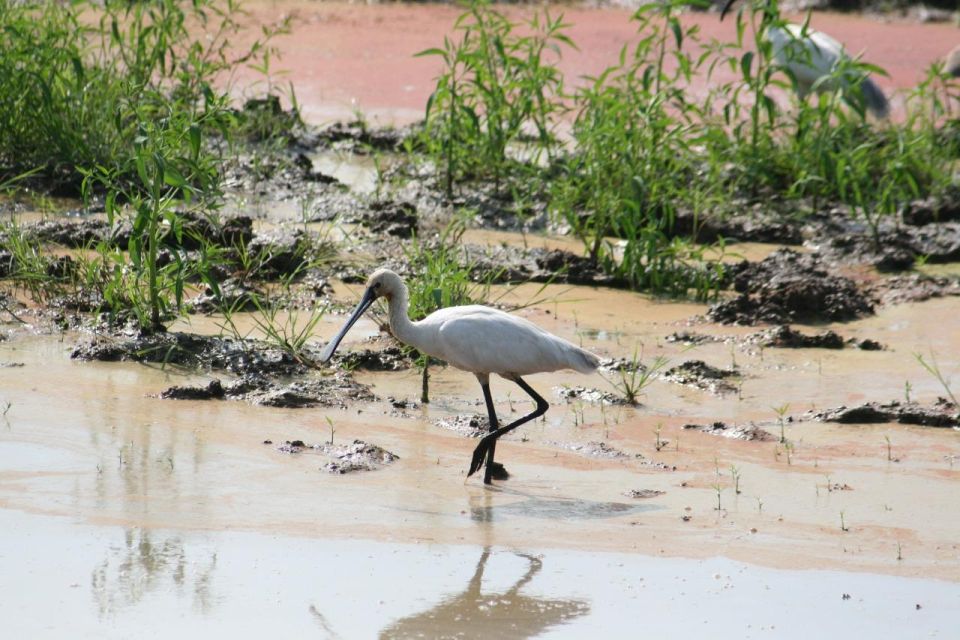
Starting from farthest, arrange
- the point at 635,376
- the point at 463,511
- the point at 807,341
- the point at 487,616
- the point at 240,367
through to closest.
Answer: the point at 807,341, the point at 635,376, the point at 240,367, the point at 463,511, the point at 487,616

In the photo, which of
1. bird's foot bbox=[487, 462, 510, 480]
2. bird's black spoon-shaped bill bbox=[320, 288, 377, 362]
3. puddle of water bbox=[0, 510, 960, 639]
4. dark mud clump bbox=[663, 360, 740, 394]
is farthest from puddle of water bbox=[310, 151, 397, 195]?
puddle of water bbox=[0, 510, 960, 639]

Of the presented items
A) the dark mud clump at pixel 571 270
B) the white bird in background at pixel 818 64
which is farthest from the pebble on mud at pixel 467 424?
the white bird in background at pixel 818 64

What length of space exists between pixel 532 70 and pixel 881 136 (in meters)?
2.62

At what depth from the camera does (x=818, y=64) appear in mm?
12289

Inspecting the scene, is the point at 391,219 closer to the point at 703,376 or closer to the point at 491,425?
the point at 703,376

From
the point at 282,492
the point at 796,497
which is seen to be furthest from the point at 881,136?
the point at 282,492

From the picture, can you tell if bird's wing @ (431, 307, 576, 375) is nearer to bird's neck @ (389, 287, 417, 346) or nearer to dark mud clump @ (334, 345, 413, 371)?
bird's neck @ (389, 287, 417, 346)

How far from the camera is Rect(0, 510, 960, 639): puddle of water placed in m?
4.41

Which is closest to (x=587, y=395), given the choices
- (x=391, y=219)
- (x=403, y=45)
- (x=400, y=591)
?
(x=400, y=591)

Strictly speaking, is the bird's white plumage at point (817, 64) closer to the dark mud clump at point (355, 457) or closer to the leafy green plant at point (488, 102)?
the leafy green plant at point (488, 102)

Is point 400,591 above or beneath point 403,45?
beneath

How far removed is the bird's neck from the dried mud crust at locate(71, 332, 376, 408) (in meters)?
0.51

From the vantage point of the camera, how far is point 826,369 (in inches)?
295

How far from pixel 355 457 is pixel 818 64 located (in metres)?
7.65
